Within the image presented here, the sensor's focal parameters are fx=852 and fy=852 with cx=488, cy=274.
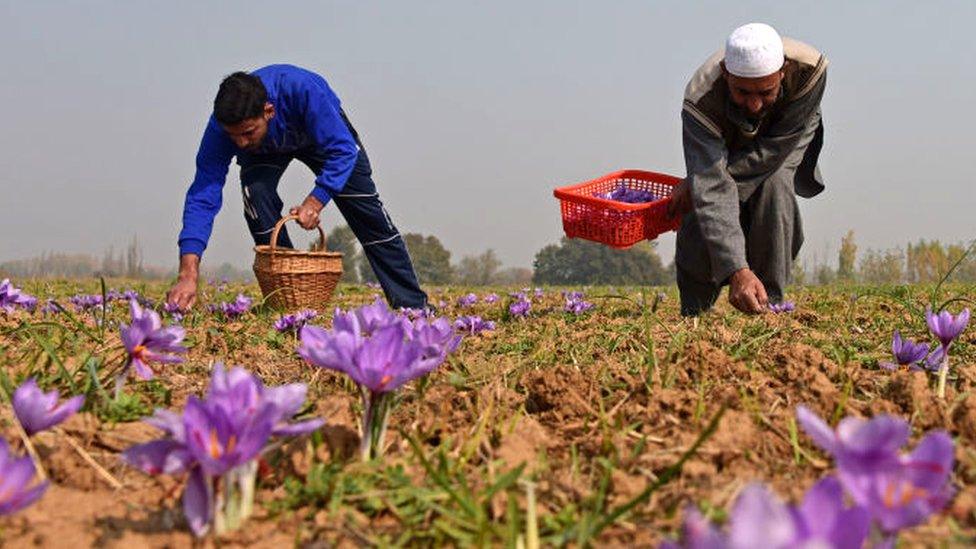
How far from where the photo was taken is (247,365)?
2.67 meters

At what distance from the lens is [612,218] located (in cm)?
469

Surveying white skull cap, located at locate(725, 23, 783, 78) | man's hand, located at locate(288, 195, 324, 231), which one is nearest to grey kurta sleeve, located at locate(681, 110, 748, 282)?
white skull cap, located at locate(725, 23, 783, 78)

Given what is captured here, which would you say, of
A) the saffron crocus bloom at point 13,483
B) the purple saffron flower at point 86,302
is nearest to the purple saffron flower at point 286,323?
the purple saffron flower at point 86,302

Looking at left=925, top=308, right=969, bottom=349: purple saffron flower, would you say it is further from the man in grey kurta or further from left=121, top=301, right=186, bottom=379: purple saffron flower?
the man in grey kurta

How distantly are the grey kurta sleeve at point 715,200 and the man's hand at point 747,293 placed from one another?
113 mm

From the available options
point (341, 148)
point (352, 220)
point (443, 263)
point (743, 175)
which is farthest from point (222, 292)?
point (443, 263)

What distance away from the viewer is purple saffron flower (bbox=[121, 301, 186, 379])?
1.69m

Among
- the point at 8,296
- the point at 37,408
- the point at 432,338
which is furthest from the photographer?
the point at 8,296

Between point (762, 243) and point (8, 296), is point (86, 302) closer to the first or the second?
point (8, 296)

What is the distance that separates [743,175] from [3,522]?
4080mm

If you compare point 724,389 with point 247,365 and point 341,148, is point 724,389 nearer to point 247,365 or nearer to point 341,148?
point 247,365

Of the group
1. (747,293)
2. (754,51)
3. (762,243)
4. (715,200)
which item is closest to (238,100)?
(715,200)

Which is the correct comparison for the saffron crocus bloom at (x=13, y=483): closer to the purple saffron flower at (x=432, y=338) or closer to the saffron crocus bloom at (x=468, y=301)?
the purple saffron flower at (x=432, y=338)

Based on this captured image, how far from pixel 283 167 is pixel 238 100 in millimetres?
1044
